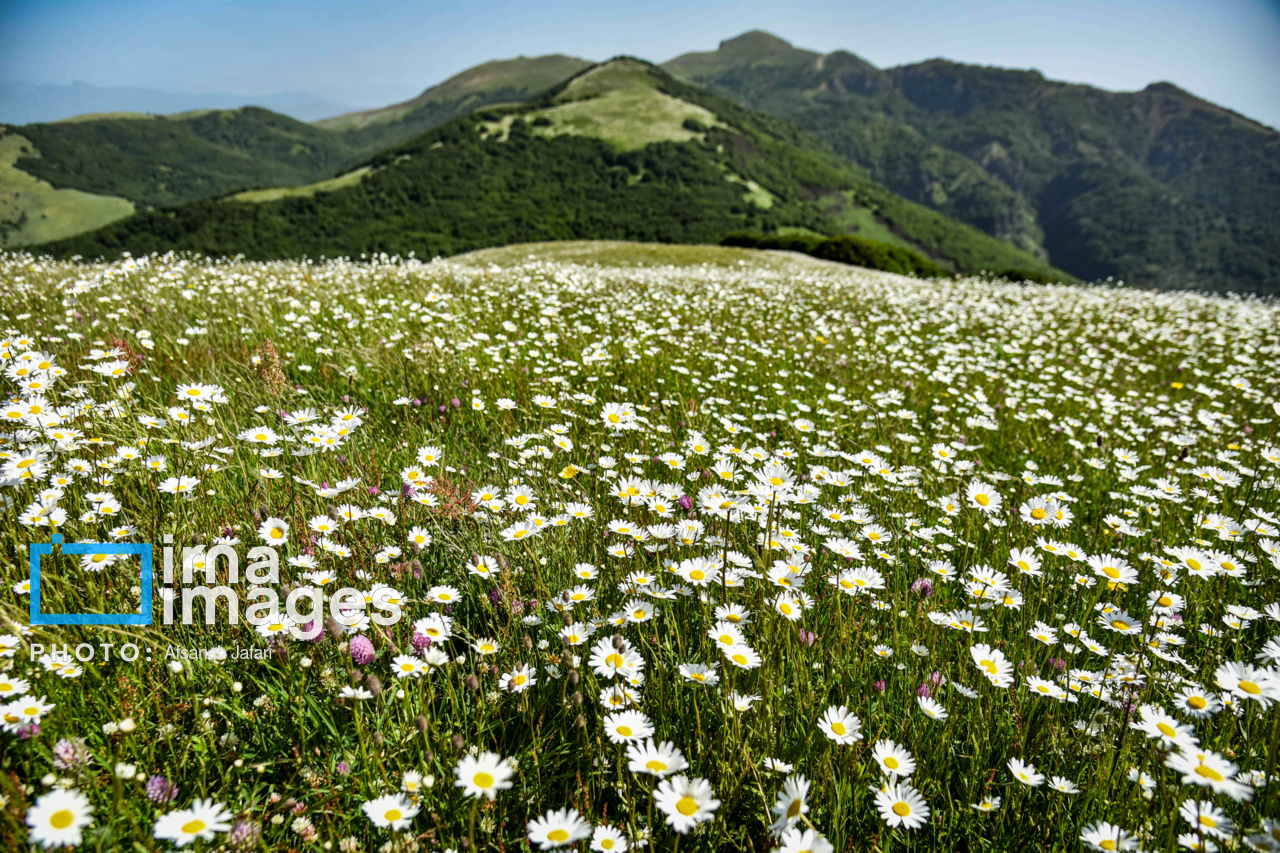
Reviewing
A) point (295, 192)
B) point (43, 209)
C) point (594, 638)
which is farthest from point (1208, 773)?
point (43, 209)

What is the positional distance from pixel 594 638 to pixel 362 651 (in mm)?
809

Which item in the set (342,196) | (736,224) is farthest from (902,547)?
(342,196)

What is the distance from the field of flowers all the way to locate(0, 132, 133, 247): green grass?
221 m

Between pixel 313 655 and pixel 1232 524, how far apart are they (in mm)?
4693

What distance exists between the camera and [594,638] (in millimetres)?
2172

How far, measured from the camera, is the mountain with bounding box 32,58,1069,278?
116062mm

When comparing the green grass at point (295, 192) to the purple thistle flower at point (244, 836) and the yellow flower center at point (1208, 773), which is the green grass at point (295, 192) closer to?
the purple thistle flower at point (244, 836)

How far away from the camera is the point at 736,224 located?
401 ft

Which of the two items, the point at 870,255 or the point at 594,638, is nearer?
the point at 594,638

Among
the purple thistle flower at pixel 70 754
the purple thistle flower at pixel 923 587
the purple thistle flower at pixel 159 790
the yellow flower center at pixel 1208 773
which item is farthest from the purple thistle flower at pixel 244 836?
the purple thistle flower at pixel 923 587

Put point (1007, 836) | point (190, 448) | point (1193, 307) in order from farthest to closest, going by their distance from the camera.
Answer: point (1193, 307) → point (190, 448) → point (1007, 836)

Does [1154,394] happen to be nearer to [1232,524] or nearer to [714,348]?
[1232,524]

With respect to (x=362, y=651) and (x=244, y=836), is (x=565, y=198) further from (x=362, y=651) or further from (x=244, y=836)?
(x=244, y=836)

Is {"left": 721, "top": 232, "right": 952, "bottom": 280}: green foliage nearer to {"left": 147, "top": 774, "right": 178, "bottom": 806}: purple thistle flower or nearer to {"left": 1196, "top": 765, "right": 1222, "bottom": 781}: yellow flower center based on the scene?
{"left": 1196, "top": 765, "right": 1222, "bottom": 781}: yellow flower center
